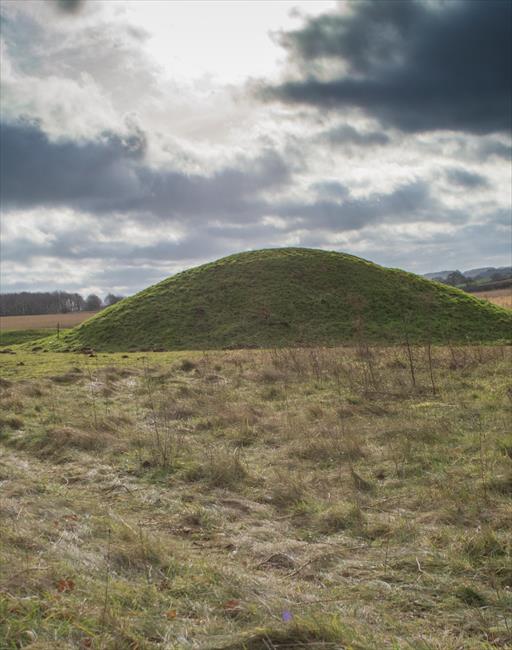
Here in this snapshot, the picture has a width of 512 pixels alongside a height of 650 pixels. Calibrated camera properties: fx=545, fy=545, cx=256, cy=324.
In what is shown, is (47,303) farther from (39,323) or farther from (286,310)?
(286,310)

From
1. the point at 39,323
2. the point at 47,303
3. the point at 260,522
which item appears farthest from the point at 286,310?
the point at 47,303

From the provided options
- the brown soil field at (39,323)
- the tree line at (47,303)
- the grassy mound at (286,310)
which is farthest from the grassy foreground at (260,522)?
the tree line at (47,303)

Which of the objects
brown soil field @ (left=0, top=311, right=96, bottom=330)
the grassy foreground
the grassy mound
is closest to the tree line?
brown soil field @ (left=0, top=311, right=96, bottom=330)

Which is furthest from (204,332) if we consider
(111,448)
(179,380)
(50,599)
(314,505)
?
(50,599)

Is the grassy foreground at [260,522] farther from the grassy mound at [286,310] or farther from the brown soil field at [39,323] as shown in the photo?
the brown soil field at [39,323]

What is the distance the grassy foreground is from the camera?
3.79 metres

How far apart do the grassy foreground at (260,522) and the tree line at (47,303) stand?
131 meters

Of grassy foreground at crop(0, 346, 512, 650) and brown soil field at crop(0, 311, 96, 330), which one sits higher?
brown soil field at crop(0, 311, 96, 330)

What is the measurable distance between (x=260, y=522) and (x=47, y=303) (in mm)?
158439

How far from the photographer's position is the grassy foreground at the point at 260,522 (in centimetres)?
379

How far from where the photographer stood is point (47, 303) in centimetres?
15325

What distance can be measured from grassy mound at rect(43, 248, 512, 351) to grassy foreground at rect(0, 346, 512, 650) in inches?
819

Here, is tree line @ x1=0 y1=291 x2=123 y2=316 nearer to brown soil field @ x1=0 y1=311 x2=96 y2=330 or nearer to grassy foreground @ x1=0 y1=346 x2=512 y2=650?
brown soil field @ x1=0 y1=311 x2=96 y2=330

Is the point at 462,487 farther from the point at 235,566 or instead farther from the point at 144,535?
the point at 144,535
